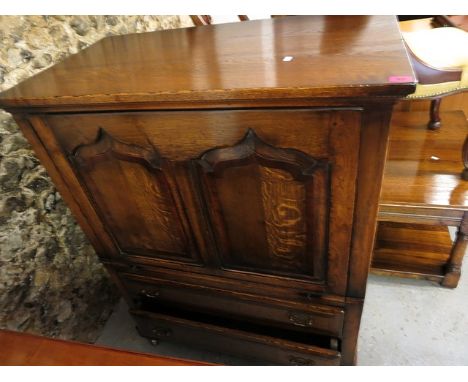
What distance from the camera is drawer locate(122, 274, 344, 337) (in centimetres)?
89

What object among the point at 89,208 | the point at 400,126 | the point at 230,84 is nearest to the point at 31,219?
the point at 89,208

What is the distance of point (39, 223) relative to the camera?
1.07m

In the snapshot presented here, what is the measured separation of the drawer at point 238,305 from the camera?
0.89 meters

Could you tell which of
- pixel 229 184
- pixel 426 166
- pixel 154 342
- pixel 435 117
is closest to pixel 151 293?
pixel 154 342

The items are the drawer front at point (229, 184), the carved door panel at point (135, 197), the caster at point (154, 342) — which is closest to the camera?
the drawer front at point (229, 184)

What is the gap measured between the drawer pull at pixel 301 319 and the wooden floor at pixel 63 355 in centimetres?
38

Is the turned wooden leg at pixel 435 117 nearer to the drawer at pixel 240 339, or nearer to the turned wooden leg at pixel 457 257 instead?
the turned wooden leg at pixel 457 257

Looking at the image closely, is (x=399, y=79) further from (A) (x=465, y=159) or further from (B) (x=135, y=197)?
(A) (x=465, y=159)

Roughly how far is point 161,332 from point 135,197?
0.61 metres

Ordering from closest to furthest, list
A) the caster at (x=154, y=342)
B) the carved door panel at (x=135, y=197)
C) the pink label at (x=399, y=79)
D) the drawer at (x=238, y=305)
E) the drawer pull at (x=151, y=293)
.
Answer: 1. the pink label at (x=399, y=79)
2. the carved door panel at (x=135, y=197)
3. the drawer at (x=238, y=305)
4. the drawer pull at (x=151, y=293)
5. the caster at (x=154, y=342)

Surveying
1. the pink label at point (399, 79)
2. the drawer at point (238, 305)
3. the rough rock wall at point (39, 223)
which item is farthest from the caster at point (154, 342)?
the pink label at point (399, 79)

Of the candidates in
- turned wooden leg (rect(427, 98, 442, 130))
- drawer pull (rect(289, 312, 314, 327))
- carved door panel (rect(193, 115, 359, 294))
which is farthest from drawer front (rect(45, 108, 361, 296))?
turned wooden leg (rect(427, 98, 442, 130))

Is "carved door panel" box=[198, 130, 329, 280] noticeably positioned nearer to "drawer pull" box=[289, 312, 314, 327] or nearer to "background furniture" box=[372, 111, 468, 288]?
"drawer pull" box=[289, 312, 314, 327]

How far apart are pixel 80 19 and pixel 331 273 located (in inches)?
43.9
